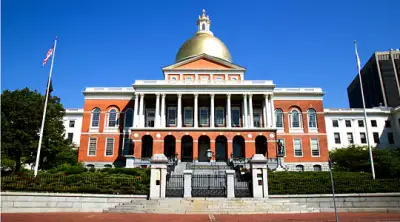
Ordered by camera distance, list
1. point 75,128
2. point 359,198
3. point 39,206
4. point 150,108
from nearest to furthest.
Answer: point 39,206
point 359,198
point 150,108
point 75,128

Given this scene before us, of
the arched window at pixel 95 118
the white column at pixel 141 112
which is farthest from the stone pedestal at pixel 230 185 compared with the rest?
the arched window at pixel 95 118

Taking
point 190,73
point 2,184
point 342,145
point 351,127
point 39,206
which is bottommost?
point 39,206

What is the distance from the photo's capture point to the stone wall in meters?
16.7

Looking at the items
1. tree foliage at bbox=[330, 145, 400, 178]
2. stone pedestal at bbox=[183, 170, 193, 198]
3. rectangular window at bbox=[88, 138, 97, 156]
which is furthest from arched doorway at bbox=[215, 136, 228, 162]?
stone pedestal at bbox=[183, 170, 193, 198]

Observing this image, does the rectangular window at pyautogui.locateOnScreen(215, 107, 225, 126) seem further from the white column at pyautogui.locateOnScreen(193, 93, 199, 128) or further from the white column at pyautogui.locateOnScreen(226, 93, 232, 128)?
the white column at pyautogui.locateOnScreen(193, 93, 199, 128)

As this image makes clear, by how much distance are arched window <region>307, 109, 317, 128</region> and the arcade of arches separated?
31.8 feet

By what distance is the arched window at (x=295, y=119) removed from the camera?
159 feet

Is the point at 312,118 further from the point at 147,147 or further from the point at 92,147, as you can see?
the point at 92,147

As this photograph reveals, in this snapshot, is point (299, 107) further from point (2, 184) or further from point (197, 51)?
point (2, 184)

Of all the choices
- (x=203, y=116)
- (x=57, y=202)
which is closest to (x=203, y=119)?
(x=203, y=116)

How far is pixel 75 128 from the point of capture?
64.7 meters

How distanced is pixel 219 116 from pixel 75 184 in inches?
1236

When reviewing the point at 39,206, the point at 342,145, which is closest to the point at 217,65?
the point at 342,145

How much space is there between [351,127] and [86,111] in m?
51.2
